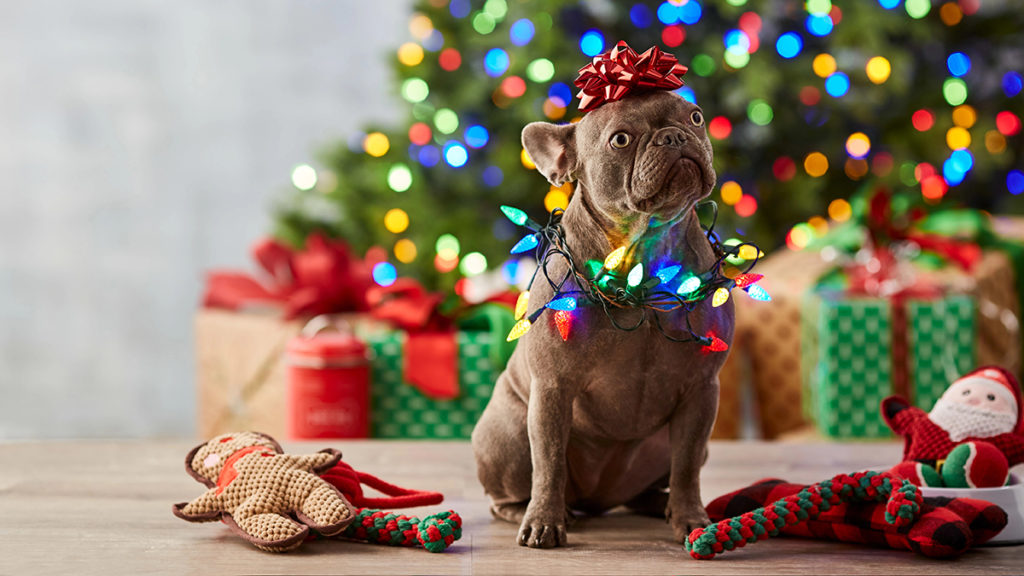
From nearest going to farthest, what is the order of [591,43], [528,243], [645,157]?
[645,157] < [528,243] < [591,43]

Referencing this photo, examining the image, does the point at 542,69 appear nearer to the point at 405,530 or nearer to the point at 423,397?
the point at 423,397

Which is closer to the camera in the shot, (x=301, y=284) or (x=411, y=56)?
(x=301, y=284)

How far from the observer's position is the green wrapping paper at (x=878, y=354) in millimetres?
1934

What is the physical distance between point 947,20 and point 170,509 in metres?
3.08

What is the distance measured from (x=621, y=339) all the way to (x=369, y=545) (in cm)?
31

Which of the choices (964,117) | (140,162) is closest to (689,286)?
(964,117)

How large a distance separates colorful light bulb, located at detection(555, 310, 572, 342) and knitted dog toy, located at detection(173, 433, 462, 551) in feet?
0.67

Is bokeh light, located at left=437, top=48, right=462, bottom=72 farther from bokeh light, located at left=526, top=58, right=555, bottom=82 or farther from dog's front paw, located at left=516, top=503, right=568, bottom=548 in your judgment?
dog's front paw, located at left=516, top=503, right=568, bottom=548

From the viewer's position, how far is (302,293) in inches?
83.4

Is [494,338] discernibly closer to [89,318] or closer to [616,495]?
[616,495]

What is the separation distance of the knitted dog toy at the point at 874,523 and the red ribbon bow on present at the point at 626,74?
41 centimetres

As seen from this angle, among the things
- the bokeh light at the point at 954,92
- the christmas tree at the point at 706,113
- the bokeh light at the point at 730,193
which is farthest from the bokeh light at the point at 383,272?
the bokeh light at the point at 954,92

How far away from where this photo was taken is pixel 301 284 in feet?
7.29

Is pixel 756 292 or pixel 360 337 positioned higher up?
pixel 756 292
